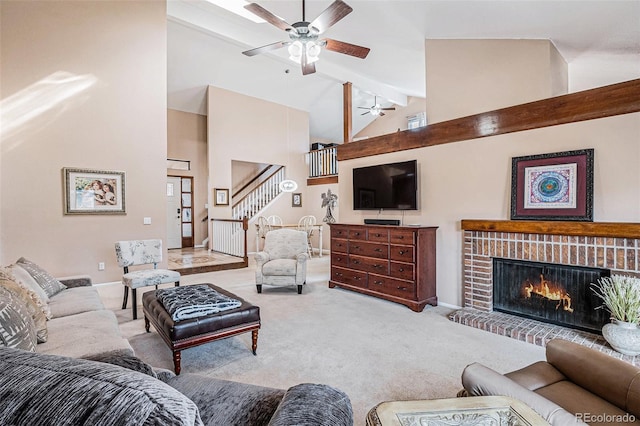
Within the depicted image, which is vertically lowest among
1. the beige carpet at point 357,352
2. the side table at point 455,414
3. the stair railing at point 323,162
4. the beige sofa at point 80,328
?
the beige carpet at point 357,352

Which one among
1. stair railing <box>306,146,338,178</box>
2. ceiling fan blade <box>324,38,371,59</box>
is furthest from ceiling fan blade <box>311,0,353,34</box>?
stair railing <box>306,146,338,178</box>

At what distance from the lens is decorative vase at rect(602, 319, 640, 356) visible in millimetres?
2535

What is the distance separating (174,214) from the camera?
29.6 feet

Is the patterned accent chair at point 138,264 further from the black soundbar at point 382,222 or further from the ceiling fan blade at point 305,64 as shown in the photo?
the ceiling fan blade at point 305,64

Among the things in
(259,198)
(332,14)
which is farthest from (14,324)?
(259,198)

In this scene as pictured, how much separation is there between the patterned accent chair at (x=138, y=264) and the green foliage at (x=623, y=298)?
15.2 feet

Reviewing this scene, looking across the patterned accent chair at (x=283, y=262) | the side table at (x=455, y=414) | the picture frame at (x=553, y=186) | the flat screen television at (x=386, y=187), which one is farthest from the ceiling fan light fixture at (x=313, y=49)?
the side table at (x=455, y=414)

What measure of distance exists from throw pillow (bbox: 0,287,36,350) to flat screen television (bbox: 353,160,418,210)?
410 centimetres

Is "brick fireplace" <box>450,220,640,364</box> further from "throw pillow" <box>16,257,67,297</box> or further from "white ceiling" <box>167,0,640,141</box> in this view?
"throw pillow" <box>16,257,67,297</box>

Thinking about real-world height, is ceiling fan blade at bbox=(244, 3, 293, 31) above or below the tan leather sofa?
above

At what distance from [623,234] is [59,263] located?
21.8 feet

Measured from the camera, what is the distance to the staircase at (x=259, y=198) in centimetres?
889

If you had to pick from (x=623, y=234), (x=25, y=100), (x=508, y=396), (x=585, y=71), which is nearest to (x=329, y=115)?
(x=585, y=71)

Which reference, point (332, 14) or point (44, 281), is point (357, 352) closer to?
point (44, 281)
